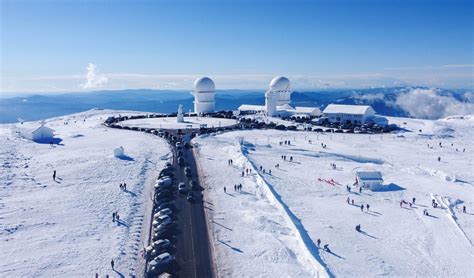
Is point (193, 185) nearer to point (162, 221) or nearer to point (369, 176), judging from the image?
point (162, 221)

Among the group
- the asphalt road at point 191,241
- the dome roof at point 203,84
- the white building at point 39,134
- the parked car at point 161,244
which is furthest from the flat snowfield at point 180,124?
the parked car at point 161,244

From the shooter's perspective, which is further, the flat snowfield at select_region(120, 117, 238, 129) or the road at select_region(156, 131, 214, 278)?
the flat snowfield at select_region(120, 117, 238, 129)

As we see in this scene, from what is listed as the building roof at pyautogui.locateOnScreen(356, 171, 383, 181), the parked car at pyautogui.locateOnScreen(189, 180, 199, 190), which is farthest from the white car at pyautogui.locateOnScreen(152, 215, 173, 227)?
the building roof at pyautogui.locateOnScreen(356, 171, 383, 181)

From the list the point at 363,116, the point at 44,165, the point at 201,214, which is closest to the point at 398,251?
the point at 201,214

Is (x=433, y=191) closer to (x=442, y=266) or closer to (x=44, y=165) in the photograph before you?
(x=442, y=266)

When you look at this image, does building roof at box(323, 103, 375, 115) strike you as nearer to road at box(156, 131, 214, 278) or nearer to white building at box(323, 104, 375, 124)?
white building at box(323, 104, 375, 124)

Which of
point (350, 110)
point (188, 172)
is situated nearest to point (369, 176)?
point (188, 172)

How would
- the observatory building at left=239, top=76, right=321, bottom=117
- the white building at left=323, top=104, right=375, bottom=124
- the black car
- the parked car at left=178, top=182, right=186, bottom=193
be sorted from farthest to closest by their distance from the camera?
the observatory building at left=239, top=76, right=321, bottom=117 < the white building at left=323, top=104, right=375, bottom=124 < the black car < the parked car at left=178, top=182, right=186, bottom=193
